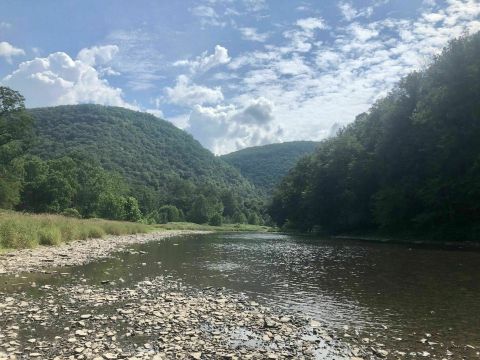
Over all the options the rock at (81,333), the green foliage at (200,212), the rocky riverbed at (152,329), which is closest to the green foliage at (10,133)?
the rocky riverbed at (152,329)

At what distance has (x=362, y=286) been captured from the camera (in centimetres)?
1938

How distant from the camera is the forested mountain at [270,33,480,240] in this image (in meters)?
47.7

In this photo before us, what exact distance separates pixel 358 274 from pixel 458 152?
3396cm

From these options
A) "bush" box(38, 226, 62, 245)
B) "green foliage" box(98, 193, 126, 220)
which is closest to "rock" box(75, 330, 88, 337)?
"bush" box(38, 226, 62, 245)

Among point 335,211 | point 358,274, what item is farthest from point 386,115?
point 358,274

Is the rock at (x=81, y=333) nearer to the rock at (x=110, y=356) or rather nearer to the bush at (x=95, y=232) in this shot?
the rock at (x=110, y=356)

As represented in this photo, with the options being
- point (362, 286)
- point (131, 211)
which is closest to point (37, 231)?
point (362, 286)

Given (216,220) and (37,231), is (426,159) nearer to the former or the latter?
(37,231)

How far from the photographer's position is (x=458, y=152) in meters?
48.7

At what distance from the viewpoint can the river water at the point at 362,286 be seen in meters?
12.0

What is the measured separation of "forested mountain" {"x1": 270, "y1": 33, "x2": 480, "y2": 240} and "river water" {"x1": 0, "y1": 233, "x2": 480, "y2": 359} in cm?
1912

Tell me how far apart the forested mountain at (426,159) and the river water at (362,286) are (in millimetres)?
19119

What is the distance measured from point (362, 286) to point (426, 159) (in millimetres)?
42009

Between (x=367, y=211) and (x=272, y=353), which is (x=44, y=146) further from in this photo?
(x=272, y=353)
